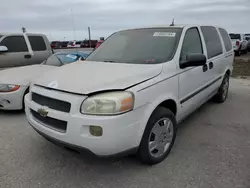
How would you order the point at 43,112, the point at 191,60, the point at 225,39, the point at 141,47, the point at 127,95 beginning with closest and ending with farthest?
the point at 127,95 < the point at 43,112 < the point at 191,60 < the point at 141,47 < the point at 225,39

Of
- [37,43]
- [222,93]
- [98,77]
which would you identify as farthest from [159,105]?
[37,43]

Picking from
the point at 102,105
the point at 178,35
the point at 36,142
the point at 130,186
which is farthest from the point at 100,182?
the point at 178,35

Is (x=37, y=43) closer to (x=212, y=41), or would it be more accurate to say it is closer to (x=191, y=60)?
(x=212, y=41)

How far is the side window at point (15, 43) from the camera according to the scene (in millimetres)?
6892

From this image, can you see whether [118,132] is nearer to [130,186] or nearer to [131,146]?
[131,146]

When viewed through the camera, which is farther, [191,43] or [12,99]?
[12,99]

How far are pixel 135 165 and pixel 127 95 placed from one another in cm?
98

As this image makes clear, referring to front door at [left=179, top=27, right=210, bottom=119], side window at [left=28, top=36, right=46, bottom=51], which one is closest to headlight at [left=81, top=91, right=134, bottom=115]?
front door at [left=179, top=27, right=210, bottom=119]

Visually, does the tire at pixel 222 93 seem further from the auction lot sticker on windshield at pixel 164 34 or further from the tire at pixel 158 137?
the tire at pixel 158 137

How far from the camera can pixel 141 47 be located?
346 cm

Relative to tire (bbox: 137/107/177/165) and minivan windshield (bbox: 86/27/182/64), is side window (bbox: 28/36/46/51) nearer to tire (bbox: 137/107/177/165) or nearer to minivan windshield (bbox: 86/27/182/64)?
minivan windshield (bbox: 86/27/182/64)

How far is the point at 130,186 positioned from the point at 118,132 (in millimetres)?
626

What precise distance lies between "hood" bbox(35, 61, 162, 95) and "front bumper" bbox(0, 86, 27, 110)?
1.81m

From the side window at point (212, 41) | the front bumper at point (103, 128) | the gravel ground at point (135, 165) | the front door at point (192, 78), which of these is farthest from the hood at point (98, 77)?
the side window at point (212, 41)
